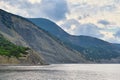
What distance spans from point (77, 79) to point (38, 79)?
47.8 ft

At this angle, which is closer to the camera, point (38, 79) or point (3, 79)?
point (3, 79)

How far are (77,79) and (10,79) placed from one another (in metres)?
25.5

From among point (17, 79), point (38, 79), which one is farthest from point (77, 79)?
point (17, 79)

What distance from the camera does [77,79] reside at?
403 feet

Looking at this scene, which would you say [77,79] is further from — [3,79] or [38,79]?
[3,79]

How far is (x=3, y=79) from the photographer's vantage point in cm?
10844

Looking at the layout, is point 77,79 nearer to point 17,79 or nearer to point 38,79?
point 38,79

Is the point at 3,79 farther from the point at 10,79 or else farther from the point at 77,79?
the point at 77,79

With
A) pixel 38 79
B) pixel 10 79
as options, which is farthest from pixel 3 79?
pixel 38 79

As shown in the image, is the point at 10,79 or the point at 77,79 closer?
the point at 10,79

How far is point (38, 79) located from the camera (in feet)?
383

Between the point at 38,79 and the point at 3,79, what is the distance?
13.4 metres

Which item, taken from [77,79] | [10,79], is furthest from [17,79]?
[77,79]

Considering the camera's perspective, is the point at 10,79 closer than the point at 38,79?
Yes
